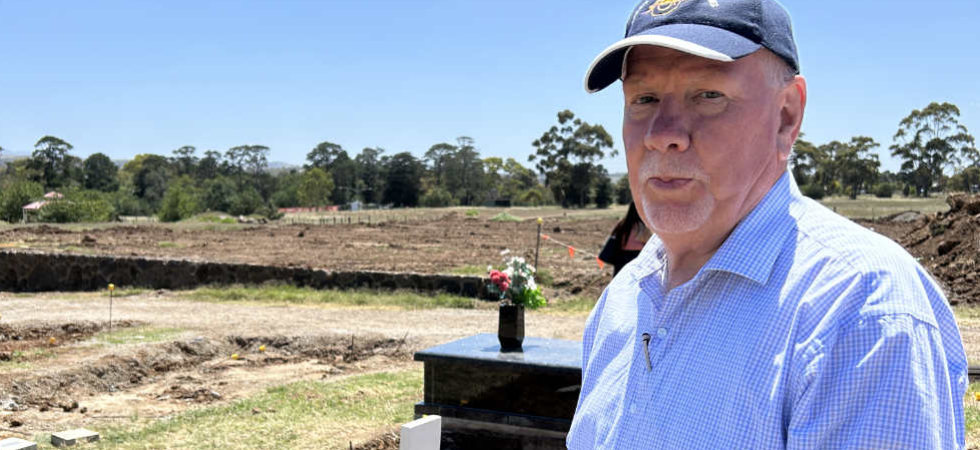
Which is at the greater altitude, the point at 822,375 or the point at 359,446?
the point at 822,375

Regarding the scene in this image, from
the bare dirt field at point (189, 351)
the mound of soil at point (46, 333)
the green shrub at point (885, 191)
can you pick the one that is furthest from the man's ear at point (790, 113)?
the green shrub at point (885, 191)

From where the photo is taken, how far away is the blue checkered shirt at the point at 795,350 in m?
0.99

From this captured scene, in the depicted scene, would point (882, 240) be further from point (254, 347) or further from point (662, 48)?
point (254, 347)

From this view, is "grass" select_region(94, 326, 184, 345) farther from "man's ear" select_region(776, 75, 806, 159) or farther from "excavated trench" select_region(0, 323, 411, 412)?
"man's ear" select_region(776, 75, 806, 159)

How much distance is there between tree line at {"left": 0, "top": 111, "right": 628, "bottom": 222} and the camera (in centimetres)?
5494

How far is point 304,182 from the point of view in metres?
87.2

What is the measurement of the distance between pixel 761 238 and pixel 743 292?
3.9 inches

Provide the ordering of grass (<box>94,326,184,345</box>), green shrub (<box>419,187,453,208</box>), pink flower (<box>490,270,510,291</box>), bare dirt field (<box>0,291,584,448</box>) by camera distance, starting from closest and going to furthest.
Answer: pink flower (<box>490,270,510,291</box>)
bare dirt field (<box>0,291,584,448</box>)
grass (<box>94,326,184,345</box>)
green shrub (<box>419,187,453,208</box>)

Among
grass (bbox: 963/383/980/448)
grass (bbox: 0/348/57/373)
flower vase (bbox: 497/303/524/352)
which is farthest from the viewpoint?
grass (bbox: 0/348/57/373)

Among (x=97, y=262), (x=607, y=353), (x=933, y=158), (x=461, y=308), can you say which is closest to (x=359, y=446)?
(x=607, y=353)

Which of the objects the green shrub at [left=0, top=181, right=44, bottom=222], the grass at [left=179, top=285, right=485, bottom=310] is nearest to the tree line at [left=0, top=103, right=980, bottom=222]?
the green shrub at [left=0, top=181, right=44, bottom=222]

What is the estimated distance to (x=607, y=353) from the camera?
1.55 meters

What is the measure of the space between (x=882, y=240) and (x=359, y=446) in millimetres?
5295

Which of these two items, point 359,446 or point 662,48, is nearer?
point 662,48
